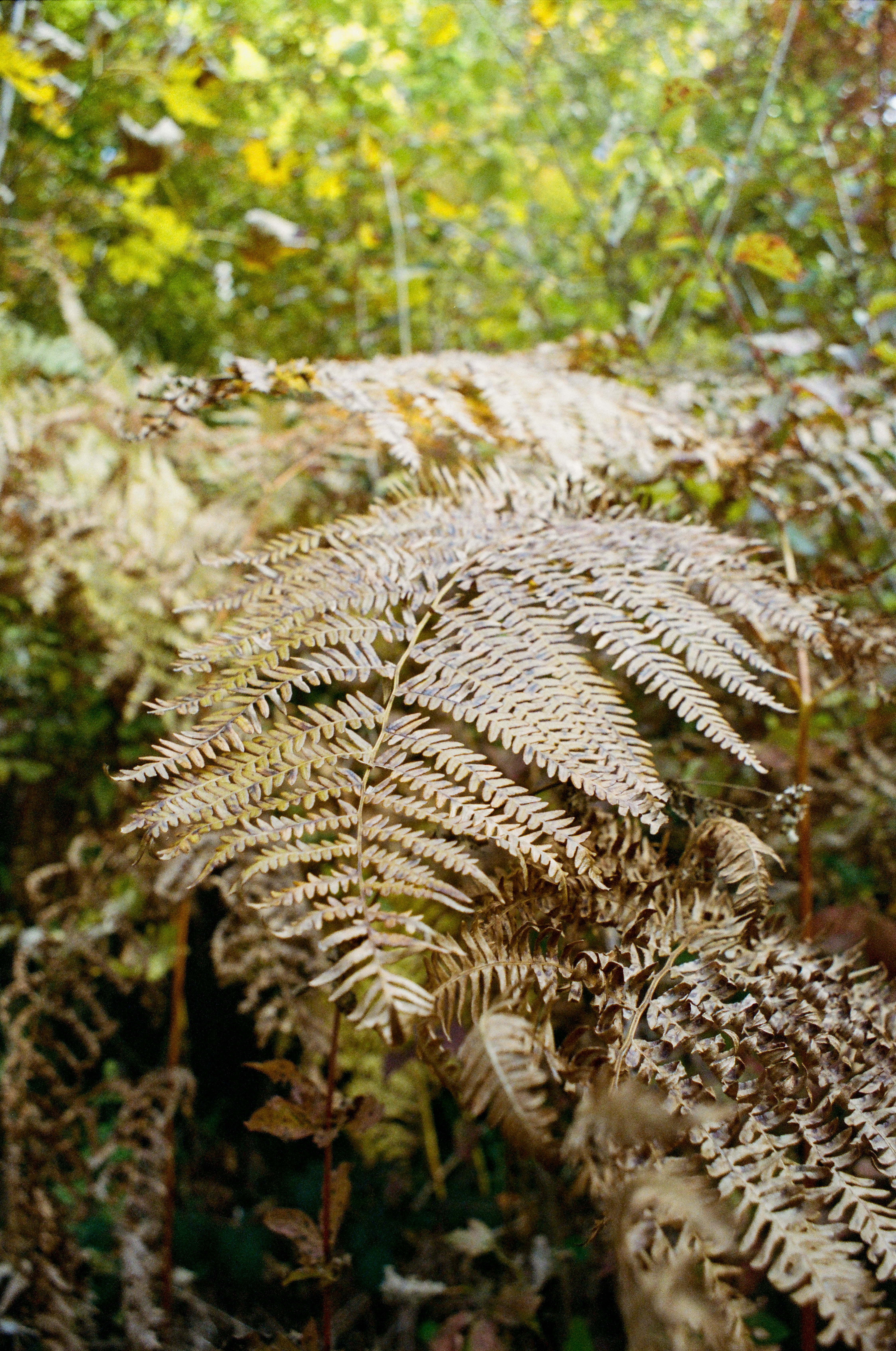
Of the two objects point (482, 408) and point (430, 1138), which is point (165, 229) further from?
point (430, 1138)

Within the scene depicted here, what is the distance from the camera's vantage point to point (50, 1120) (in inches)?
50.1

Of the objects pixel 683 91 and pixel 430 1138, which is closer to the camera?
pixel 683 91

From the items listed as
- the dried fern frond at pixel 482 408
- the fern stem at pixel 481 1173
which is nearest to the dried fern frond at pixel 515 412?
the dried fern frond at pixel 482 408

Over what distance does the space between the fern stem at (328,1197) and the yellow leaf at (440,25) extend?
2332 millimetres

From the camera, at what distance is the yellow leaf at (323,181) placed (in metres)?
2.11

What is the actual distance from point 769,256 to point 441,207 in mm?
1261

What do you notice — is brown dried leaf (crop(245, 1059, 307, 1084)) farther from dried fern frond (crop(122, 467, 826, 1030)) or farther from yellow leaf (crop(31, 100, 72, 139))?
yellow leaf (crop(31, 100, 72, 139))

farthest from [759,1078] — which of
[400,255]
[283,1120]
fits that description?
[400,255]

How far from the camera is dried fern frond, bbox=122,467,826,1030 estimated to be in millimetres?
497

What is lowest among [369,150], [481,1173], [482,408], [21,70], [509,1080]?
[481,1173]

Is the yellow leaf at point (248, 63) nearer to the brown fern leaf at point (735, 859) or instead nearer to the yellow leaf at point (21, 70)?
the yellow leaf at point (21, 70)

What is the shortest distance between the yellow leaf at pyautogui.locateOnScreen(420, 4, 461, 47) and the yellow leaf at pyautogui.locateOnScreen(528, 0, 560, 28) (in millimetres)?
208

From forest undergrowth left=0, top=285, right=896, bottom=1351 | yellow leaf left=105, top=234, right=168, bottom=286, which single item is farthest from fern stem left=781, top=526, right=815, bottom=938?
yellow leaf left=105, top=234, right=168, bottom=286

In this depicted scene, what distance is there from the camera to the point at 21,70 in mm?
1529
